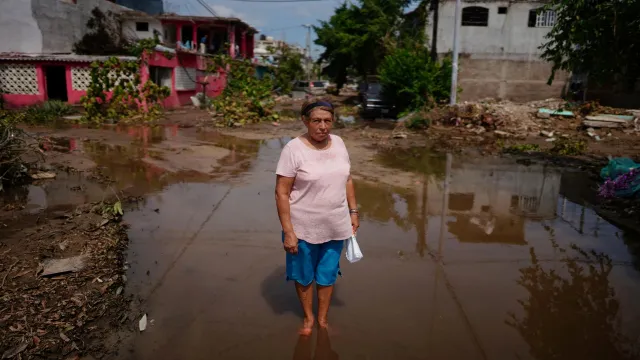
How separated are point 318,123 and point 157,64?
22251mm

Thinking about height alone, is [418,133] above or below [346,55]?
below

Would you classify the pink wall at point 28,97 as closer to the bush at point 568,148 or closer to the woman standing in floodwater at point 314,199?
the bush at point 568,148

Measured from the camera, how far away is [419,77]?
18.1 meters

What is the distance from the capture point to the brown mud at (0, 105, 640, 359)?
128 inches

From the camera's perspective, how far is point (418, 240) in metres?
5.42

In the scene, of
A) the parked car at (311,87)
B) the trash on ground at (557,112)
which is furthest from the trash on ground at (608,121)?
Answer: the parked car at (311,87)

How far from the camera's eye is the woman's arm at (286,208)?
305cm

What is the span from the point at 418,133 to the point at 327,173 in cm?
1284

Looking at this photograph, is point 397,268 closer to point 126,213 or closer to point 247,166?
point 126,213

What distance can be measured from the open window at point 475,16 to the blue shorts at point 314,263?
19622 mm

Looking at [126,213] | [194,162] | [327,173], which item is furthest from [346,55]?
[327,173]

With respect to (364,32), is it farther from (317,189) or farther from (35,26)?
(317,189)

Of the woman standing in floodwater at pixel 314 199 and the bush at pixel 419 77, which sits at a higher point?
the bush at pixel 419 77

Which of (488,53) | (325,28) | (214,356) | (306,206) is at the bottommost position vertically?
(214,356)
